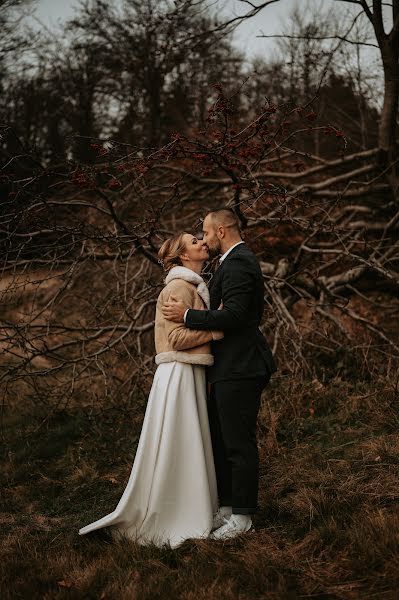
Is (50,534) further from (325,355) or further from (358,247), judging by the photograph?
(358,247)

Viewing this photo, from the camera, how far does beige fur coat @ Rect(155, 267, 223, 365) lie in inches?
159

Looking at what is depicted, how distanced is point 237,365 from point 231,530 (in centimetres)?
98

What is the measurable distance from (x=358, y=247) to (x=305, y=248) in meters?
2.03

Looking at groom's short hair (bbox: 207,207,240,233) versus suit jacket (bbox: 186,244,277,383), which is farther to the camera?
groom's short hair (bbox: 207,207,240,233)

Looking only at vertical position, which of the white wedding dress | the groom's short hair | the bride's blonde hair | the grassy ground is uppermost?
the groom's short hair

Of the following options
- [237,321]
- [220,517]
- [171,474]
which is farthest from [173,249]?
[220,517]

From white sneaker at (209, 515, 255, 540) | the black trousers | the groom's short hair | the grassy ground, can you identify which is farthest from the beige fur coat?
the grassy ground

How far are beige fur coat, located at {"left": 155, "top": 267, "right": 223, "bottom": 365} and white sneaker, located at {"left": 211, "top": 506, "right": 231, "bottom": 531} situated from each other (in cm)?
97

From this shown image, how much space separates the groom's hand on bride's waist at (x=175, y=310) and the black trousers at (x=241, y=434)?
48 centimetres

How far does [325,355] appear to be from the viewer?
7578mm

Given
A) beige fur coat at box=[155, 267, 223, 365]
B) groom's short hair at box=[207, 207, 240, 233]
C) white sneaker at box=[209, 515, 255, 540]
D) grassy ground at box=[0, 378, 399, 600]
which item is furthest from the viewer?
groom's short hair at box=[207, 207, 240, 233]

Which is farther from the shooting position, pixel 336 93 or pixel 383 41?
pixel 336 93

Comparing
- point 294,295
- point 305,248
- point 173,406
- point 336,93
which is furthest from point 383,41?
point 336,93

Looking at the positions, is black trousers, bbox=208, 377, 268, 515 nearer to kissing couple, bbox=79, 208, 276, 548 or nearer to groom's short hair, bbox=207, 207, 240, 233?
kissing couple, bbox=79, 208, 276, 548
